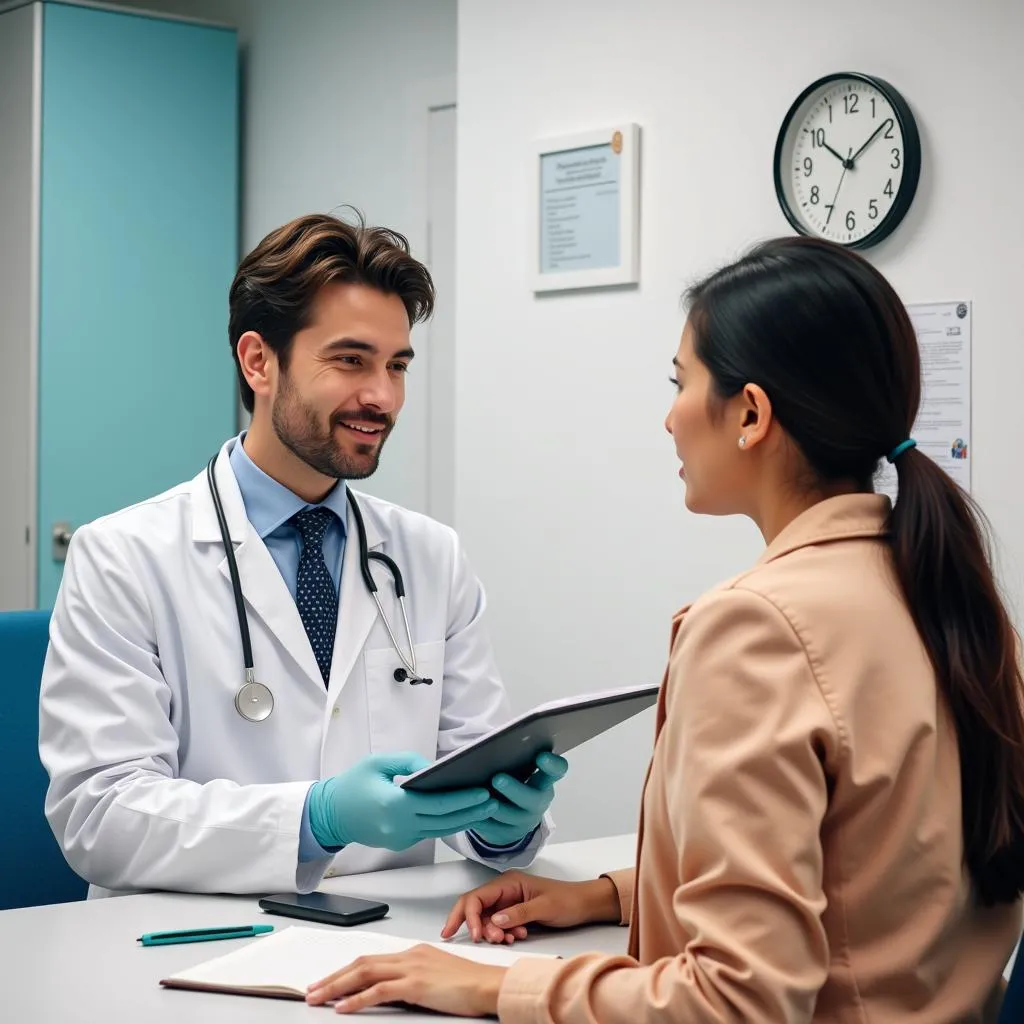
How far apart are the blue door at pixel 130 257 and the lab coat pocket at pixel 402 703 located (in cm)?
185

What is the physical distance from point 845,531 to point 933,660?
12 centimetres

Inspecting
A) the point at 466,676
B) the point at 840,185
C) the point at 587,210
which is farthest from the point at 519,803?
the point at 587,210

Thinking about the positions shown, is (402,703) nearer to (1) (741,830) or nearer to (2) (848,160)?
(1) (741,830)

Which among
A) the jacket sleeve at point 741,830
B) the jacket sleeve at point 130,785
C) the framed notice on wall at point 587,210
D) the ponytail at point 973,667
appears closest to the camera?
the jacket sleeve at point 741,830

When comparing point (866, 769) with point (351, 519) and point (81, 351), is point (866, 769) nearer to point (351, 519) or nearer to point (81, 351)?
point (351, 519)

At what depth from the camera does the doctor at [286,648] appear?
1472 mm

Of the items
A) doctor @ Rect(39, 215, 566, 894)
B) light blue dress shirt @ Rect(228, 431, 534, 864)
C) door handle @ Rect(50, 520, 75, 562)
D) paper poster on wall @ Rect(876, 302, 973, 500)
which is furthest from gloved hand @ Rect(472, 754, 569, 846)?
door handle @ Rect(50, 520, 75, 562)

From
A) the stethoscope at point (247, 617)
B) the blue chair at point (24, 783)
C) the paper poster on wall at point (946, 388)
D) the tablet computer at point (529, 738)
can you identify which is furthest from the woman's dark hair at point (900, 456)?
the paper poster on wall at point (946, 388)

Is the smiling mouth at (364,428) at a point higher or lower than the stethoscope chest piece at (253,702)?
higher

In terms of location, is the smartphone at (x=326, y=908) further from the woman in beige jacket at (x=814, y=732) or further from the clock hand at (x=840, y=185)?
the clock hand at (x=840, y=185)

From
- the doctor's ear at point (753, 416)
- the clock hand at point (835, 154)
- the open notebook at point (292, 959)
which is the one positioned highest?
the clock hand at point (835, 154)

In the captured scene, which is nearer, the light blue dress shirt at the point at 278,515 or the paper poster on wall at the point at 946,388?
the light blue dress shirt at the point at 278,515

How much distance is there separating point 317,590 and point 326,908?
0.52 metres

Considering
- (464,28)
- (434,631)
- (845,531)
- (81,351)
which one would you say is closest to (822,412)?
(845,531)
